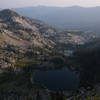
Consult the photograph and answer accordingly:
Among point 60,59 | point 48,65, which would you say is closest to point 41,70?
point 48,65

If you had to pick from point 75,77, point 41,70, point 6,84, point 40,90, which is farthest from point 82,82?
point 6,84

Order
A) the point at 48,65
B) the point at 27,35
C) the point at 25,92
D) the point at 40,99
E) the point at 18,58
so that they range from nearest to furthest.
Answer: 1. the point at 40,99
2. the point at 25,92
3. the point at 48,65
4. the point at 18,58
5. the point at 27,35

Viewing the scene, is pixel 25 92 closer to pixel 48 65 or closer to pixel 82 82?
pixel 82 82

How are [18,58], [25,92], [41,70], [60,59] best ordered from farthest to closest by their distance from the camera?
[18,58], [60,59], [41,70], [25,92]

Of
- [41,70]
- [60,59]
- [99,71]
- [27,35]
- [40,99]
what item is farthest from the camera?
[27,35]

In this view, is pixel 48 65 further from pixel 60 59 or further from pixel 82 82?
pixel 82 82

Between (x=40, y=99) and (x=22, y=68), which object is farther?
(x=22, y=68)

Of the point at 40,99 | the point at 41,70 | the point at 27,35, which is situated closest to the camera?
the point at 40,99
